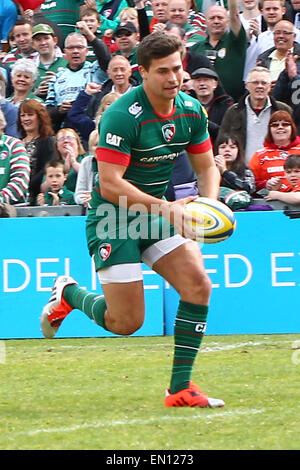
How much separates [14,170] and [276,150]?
110 inches

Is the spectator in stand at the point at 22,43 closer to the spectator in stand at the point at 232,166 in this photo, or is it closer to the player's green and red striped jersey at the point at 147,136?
the spectator in stand at the point at 232,166

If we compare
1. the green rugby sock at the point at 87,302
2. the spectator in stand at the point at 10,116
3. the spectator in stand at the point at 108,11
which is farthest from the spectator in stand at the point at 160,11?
the green rugby sock at the point at 87,302

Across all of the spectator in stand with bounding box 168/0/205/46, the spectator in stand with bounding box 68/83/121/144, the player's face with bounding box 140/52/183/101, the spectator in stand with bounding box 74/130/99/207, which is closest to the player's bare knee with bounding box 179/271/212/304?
the player's face with bounding box 140/52/183/101

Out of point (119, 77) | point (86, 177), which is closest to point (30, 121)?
point (119, 77)

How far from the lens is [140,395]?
22.7 ft

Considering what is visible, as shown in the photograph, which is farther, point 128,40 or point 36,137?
point 128,40

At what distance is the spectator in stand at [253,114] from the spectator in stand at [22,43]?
11.9 feet

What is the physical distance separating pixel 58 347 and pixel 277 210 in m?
2.60

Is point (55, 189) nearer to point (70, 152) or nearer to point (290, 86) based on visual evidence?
point (70, 152)

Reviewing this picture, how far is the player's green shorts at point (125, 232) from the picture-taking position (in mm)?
6473

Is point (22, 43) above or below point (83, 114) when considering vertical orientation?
above

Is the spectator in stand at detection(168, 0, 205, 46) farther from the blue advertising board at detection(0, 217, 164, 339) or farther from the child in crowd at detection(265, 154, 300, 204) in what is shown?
the blue advertising board at detection(0, 217, 164, 339)

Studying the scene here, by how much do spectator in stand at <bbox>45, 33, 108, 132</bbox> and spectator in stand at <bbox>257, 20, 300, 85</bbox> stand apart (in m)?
2.12
